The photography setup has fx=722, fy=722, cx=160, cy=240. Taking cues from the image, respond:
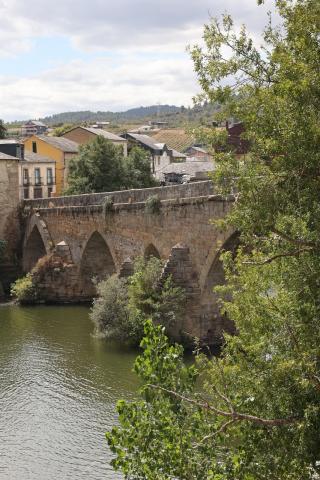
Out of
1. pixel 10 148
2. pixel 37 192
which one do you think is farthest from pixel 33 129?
pixel 10 148

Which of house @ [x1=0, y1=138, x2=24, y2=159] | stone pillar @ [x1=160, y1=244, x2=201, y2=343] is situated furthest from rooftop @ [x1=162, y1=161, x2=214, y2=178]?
stone pillar @ [x1=160, y1=244, x2=201, y2=343]

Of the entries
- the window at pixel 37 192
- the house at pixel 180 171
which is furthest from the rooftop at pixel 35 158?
the house at pixel 180 171

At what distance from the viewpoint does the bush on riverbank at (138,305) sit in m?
21.5

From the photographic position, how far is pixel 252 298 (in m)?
9.80

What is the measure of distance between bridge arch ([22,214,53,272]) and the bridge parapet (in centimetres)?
92

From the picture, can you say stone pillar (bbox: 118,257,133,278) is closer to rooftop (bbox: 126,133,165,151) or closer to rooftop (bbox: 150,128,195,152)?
rooftop (bbox: 126,133,165,151)

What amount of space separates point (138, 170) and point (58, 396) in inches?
1032

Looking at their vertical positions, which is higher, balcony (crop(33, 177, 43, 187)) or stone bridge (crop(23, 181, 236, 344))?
balcony (crop(33, 177, 43, 187))

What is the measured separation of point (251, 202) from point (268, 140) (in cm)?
84

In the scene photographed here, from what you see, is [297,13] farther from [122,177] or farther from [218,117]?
[122,177]

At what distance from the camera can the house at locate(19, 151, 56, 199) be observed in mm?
46597

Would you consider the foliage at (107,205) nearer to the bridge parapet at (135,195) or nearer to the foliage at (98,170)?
the bridge parapet at (135,195)

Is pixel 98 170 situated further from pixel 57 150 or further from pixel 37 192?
pixel 57 150

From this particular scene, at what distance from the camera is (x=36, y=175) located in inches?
1879
